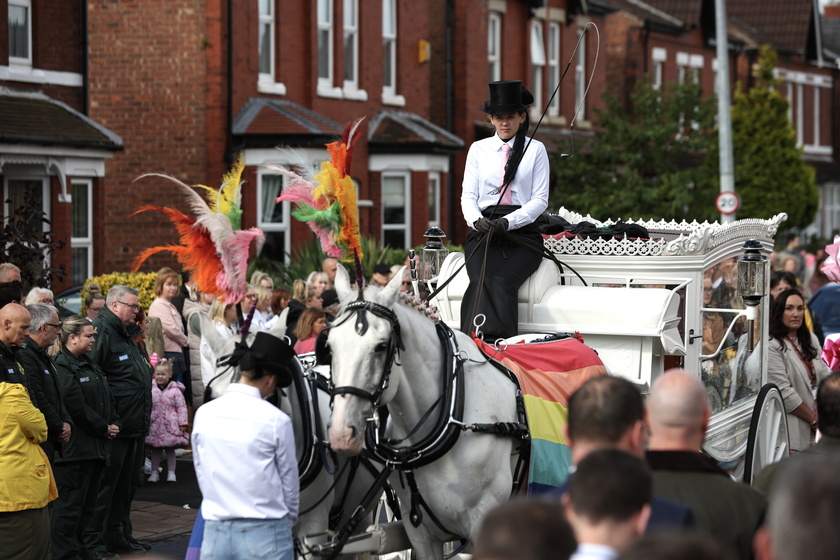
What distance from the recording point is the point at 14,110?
17.4 metres

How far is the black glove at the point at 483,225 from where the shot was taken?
7.92 metres

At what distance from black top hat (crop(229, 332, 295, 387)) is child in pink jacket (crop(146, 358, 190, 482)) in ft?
20.8

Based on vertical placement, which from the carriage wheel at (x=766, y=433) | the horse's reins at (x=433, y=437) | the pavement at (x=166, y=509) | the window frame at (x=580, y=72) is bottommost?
the pavement at (x=166, y=509)

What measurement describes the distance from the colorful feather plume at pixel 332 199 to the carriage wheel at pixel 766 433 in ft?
13.3

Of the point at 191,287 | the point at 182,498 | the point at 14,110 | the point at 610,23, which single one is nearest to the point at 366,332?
the point at 182,498

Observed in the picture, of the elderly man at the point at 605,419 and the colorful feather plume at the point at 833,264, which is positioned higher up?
the colorful feather plume at the point at 833,264

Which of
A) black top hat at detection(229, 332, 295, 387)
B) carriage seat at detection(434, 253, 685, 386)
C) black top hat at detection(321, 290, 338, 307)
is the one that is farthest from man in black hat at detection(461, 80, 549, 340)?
black top hat at detection(321, 290, 338, 307)

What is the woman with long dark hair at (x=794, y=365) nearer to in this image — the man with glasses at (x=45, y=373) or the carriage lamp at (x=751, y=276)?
the carriage lamp at (x=751, y=276)

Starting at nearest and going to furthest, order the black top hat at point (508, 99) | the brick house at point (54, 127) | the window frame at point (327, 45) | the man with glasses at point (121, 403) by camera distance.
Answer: the black top hat at point (508, 99) → the man with glasses at point (121, 403) → the brick house at point (54, 127) → the window frame at point (327, 45)

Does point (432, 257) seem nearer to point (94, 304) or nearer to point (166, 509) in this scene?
point (166, 509)

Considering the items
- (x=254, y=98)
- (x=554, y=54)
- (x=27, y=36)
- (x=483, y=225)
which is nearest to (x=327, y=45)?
(x=254, y=98)

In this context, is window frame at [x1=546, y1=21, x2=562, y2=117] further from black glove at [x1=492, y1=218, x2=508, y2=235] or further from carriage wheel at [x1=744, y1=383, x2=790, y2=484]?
black glove at [x1=492, y1=218, x2=508, y2=235]

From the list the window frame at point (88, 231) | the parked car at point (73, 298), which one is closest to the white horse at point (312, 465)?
the parked car at point (73, 298)

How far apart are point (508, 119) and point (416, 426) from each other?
9.03 feet
